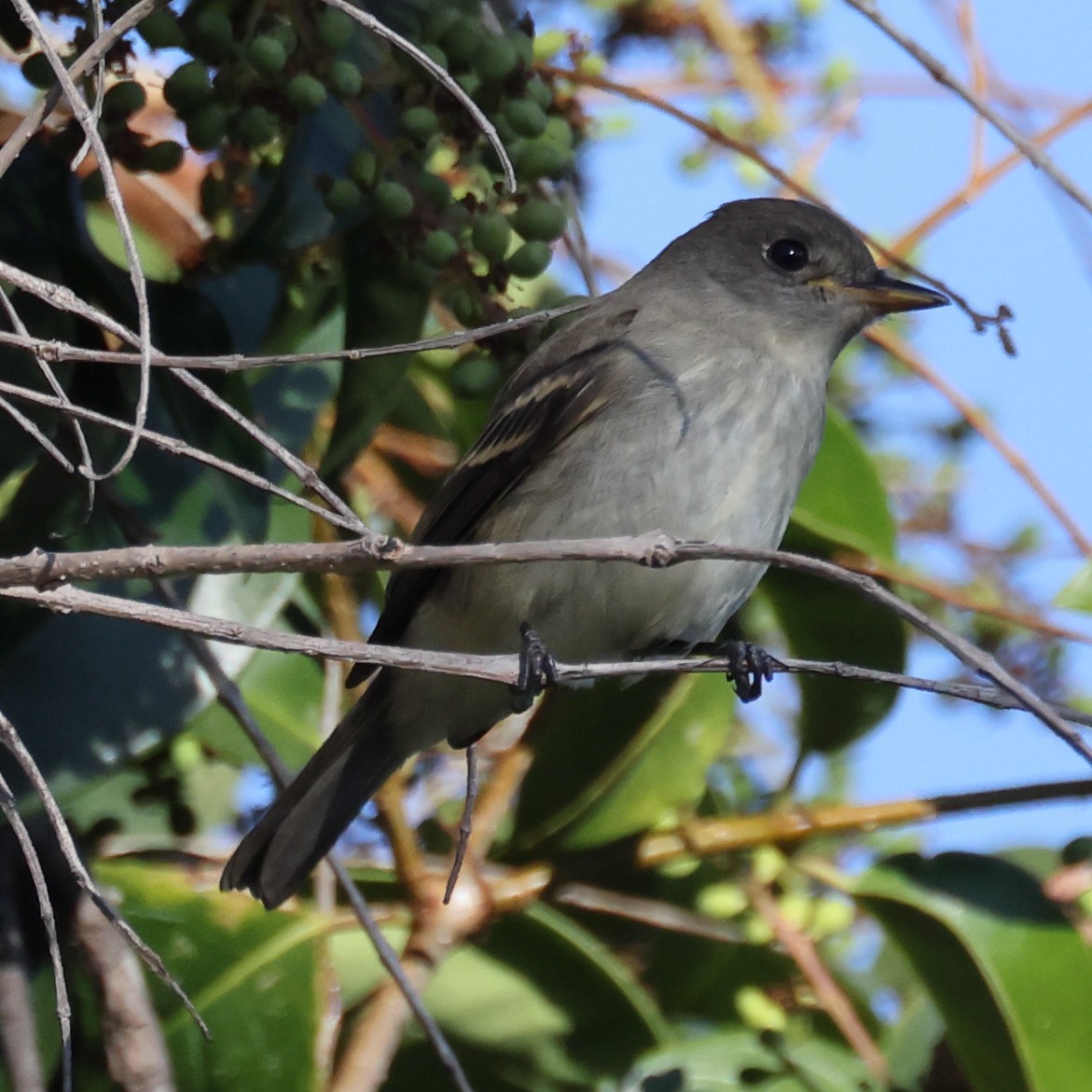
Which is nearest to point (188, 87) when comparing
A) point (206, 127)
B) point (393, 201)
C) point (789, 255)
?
point (206, 127)

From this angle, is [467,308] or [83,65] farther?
[467,308]

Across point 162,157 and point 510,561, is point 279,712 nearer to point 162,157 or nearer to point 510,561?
point 162,157

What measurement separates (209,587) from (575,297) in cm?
66

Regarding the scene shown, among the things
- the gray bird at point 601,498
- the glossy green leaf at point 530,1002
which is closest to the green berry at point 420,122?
the gray bird at point 601,498

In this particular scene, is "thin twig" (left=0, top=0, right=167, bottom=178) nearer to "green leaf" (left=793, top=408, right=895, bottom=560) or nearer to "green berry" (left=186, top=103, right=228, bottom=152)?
"green berry" (left=186, top=103, right=228, bottom=152)

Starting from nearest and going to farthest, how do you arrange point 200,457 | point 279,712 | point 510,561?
point 510,561, point 200,457, point 279,712

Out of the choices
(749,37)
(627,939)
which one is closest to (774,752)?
(627,939)

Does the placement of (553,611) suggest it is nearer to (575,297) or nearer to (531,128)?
(575,297)

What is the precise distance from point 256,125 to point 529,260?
0.39 meters

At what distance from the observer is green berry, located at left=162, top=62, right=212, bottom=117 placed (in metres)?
2.00

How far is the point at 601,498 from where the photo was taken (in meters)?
2.38

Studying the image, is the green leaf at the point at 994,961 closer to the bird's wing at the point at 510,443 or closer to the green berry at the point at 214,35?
the bird's wing at the point at 510,443

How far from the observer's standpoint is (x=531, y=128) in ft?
6.84

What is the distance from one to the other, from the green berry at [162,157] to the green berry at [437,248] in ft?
1.19
